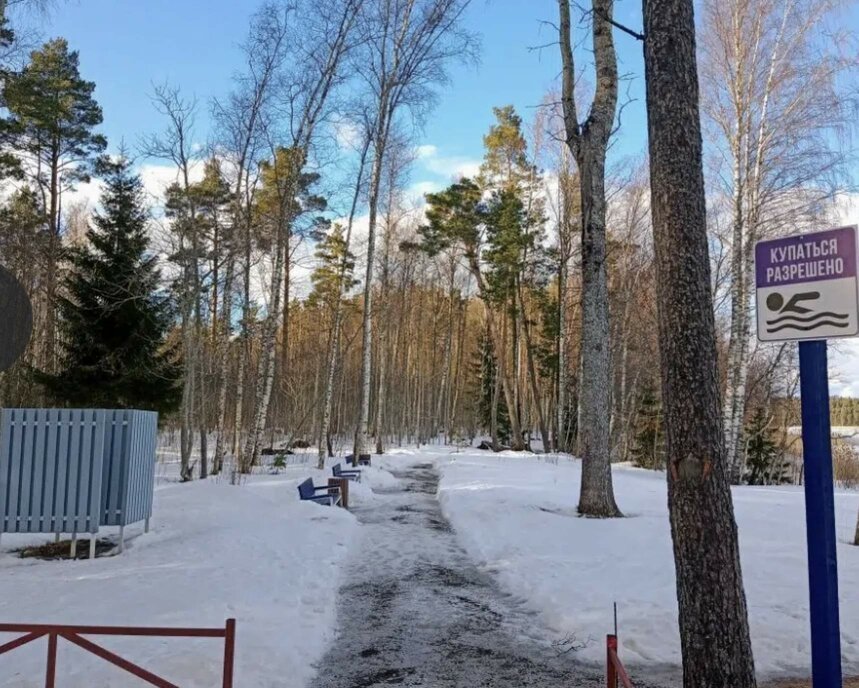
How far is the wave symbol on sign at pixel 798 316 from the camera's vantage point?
9.23 feet

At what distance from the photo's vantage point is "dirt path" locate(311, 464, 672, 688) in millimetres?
4641

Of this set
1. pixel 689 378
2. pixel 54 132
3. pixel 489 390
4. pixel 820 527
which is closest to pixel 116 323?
pixel 54 132

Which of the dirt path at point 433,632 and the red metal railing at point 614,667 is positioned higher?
the red metal railing at point 614,667

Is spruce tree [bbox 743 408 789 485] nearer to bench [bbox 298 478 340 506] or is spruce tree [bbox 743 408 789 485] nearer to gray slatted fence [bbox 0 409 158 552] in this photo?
bench [bbox 298 478 340 506]

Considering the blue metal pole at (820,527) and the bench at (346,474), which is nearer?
the blue metal pole at (820,527)

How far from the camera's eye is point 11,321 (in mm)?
3008

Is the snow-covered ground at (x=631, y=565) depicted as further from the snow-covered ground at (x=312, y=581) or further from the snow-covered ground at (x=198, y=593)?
the snow-covered ground at (x=198, y=593)

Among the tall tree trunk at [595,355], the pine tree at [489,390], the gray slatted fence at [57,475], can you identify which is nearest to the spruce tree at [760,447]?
the pine tree at [489,390]

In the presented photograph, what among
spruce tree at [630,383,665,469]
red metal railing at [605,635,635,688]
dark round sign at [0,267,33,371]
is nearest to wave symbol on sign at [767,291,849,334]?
red metal railing at [605,635,635,688]

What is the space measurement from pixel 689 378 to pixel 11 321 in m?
3.50

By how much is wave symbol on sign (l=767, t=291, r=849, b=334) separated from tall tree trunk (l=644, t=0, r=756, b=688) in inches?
26.7

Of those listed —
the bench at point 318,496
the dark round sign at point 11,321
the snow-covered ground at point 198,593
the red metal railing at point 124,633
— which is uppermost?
the dark round sign at point 11,321

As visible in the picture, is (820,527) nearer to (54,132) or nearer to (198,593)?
(198,593)

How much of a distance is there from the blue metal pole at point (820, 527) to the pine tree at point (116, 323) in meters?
17.3
